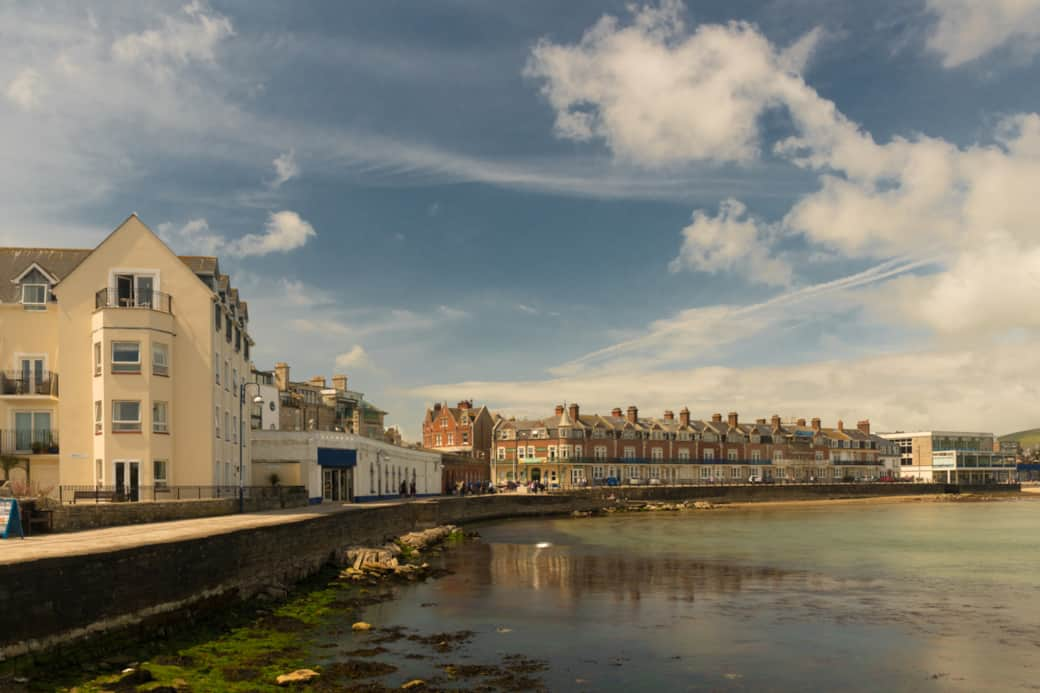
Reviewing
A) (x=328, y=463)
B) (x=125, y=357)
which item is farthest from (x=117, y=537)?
(x=328, y=463)

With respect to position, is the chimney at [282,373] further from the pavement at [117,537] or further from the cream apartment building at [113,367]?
the pavement at [117,537]

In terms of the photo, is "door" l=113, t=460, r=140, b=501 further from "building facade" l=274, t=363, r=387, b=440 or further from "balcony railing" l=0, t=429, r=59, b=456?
"building facade" l=274, t=363, r=387, b=440

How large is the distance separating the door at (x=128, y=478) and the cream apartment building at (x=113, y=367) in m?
0.05

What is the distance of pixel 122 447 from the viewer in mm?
38688

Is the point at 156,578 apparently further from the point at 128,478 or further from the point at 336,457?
A: the point at 336,457

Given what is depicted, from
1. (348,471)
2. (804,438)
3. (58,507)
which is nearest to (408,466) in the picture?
(348,471)

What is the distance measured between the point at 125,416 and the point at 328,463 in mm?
20079

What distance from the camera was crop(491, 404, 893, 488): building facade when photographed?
124625 mm

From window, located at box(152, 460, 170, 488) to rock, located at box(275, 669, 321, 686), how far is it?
2245 centimetres

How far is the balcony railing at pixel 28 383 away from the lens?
40688 mm

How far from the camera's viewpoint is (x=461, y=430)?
13012cm

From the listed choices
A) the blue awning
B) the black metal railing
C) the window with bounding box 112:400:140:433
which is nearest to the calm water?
the blue awning

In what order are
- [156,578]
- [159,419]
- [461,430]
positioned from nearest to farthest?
[156,578] < [159,419] < [461,430]

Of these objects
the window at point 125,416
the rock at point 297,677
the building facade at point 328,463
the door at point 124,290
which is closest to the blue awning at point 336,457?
the building facade at point 328,463
